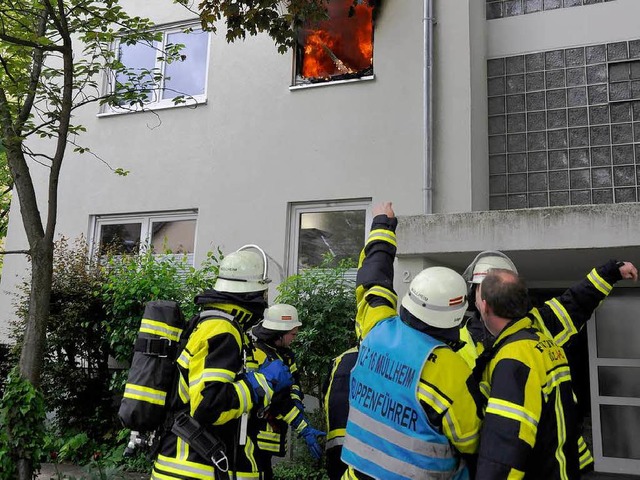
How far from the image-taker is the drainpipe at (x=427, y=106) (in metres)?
7.80

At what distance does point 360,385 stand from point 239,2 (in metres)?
5.08

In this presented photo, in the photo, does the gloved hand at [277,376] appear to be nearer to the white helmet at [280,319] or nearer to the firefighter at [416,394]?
the firefighter at [416,394]

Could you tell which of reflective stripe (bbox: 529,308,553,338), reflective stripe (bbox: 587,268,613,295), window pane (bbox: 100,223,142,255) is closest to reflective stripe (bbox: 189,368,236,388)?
reflective stripe (bbox: 529,308,553,338)

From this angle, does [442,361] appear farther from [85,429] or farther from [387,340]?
[85,429]

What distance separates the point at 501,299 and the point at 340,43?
7054mm

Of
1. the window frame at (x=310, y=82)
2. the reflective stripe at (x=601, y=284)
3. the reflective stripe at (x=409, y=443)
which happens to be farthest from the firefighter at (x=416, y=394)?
the window frame at (x=310, y=82)

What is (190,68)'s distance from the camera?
10.1 metres

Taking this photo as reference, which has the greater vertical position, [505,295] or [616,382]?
[505,295]

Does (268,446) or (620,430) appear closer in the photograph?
(268,446)

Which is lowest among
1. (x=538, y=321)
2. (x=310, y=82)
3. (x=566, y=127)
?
(x=538, y=321)

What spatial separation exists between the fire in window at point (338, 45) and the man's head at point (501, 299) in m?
6.30

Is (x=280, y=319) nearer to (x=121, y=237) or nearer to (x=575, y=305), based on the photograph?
(x=575, y=305)

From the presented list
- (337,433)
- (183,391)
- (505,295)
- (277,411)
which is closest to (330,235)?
(277,411)

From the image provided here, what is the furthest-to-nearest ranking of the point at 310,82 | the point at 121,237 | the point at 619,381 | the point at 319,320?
the point at 121,237 → the point at 310,82 → the point at 619,381 → the point at 319,320
